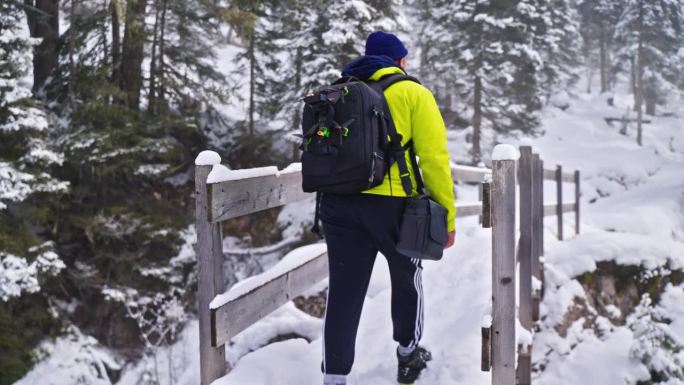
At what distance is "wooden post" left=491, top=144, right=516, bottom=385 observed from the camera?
117 inches

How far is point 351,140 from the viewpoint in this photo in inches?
106

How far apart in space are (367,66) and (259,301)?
166cm

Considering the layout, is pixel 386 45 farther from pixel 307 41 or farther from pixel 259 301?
pixel 307 41

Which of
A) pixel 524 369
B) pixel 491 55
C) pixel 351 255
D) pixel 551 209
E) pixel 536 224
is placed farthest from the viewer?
pixel 491 55

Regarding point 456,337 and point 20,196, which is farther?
point 20,196

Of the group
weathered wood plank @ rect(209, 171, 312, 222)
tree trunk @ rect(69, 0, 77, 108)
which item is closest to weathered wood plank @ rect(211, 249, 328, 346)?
weathered wood plank @ rect(209, 171, 312, 222)

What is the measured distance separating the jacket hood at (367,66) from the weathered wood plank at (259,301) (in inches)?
59.6

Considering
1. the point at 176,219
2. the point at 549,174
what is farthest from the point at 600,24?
the point at 176,219

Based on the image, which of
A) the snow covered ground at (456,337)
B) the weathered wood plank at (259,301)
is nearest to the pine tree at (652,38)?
the snow covered ground at (456,337)

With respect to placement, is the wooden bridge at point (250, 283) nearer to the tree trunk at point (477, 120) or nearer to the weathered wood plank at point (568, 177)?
the weathered wood plank at point (568, 177)

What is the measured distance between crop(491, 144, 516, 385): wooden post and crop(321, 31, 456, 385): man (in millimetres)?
270

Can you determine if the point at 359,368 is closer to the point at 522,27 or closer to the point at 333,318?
the point at 333,318

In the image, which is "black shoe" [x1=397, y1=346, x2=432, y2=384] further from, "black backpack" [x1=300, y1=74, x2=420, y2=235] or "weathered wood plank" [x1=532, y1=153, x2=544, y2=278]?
"weathered wood plank" [x1=532, y1=153, x2=544, y2=278]

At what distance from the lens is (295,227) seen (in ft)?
44.9
